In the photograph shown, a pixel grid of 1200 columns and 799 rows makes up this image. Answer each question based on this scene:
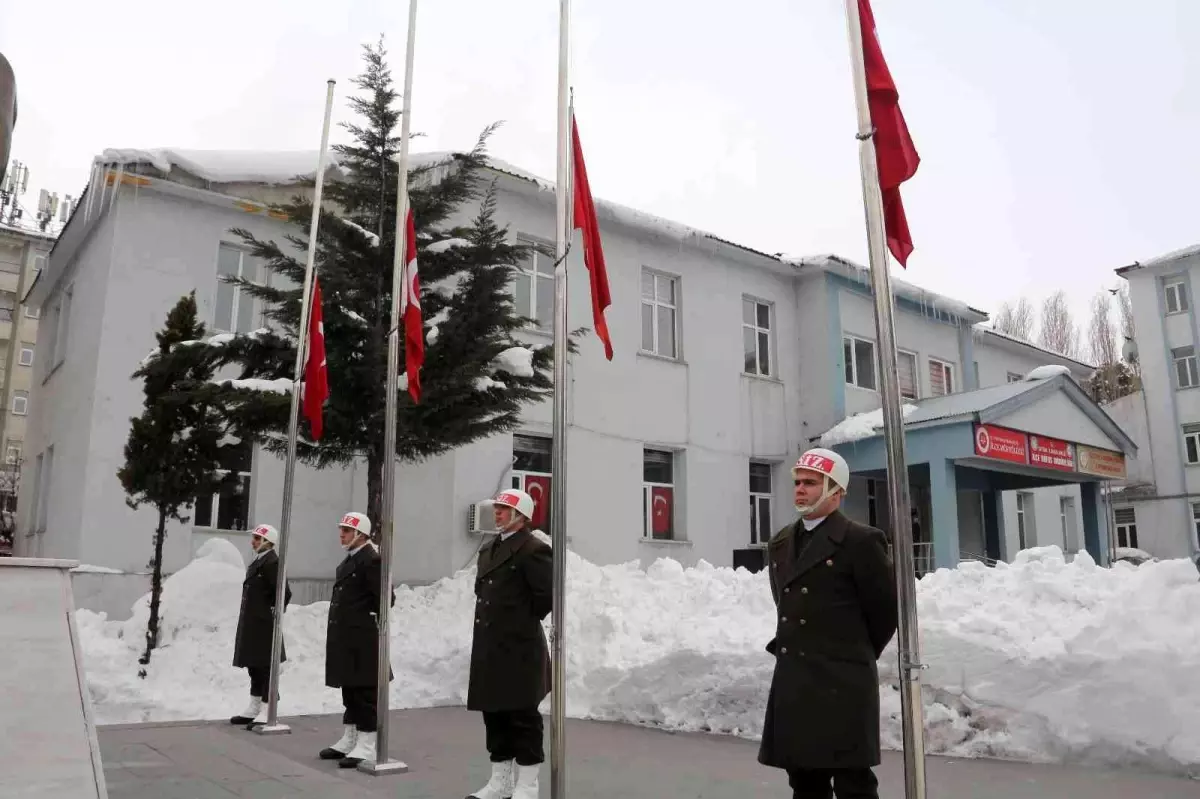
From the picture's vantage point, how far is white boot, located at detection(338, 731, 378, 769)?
23.8ft

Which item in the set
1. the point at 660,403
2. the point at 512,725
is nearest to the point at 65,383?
the point at 660,403

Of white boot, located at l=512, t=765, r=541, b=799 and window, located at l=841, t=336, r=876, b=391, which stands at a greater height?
window, located at l=841, t=336, r=876, b=391

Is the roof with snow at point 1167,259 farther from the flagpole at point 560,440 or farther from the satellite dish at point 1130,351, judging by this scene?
the flagpole at point 560,440

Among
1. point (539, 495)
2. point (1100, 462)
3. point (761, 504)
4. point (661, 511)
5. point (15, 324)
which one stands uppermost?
point (15, 324)

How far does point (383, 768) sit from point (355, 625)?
1.23 meters

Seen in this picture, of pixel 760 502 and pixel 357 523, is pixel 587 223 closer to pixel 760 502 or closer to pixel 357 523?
pixel 357 523

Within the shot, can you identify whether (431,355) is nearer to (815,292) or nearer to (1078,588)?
(1078,588)

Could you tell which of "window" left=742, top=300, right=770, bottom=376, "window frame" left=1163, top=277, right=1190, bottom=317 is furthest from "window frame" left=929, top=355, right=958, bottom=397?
"window frame" left=1163, top=277, right=1190, bottom=317

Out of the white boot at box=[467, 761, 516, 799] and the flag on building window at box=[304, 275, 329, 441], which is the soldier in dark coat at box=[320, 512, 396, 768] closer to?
the white boot at box=[467, 761, 516, 799]

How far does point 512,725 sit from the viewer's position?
6188mm

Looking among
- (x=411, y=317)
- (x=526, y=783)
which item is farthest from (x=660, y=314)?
(x=526, y=783)

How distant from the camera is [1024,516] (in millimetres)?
27359

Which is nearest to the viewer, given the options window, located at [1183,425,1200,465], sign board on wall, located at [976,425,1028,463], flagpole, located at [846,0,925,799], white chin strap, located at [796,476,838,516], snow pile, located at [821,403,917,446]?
flagpole, located at [846,0,925,799]

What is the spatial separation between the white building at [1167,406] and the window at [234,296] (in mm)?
30524
